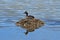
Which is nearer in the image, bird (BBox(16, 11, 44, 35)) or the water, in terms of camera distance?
the water

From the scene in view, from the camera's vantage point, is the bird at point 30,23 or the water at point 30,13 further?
the bird at point 30,23

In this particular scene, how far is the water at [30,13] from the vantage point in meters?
3.32

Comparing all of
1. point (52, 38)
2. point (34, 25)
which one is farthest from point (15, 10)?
point (52, 38)

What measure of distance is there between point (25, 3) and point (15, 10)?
422 mm

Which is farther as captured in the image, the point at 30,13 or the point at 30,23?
the point at 30,13

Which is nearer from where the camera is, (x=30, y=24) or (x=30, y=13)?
(x=30, y=24)

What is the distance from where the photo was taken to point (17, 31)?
11.3ft

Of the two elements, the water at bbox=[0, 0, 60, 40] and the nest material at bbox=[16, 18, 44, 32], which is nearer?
the water at bbox=[0, 0, 60, 40]

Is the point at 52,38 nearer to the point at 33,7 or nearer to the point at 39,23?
the point at 39,23

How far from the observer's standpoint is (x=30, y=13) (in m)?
4.14

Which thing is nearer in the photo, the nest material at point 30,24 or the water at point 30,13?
the water at point 30,13

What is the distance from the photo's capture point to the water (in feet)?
10.9

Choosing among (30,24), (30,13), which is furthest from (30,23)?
(30,13)

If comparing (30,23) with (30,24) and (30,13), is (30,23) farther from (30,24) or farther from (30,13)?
(30,13)
